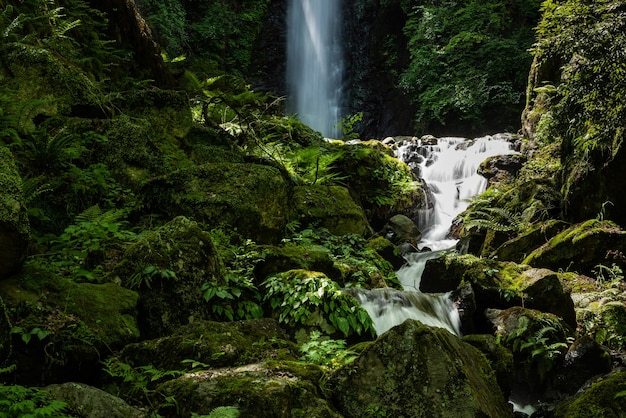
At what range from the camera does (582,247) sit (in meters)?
7.96

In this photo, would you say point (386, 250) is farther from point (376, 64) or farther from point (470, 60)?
point (376, 64)

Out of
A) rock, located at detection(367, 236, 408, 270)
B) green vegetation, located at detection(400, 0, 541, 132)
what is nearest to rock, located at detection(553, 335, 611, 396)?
rock, located at detection(367, 236, 408, 270)

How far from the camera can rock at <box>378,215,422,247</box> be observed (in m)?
11.1

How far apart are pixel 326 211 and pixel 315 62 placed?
809 inches

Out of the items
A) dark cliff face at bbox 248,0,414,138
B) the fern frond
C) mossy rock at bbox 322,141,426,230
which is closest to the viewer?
the fern frond

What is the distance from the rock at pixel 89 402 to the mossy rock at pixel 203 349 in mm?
536

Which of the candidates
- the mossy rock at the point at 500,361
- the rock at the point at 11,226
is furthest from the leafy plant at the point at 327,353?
the rock at the point at 11,226

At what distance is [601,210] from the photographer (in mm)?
8391

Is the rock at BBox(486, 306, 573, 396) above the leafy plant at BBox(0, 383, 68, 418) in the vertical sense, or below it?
below

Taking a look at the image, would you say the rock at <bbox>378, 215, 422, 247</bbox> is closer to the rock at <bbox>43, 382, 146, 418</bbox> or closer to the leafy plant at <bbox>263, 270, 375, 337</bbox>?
the leafy plant at <bbox>263, 270, 375, 337</bbox>

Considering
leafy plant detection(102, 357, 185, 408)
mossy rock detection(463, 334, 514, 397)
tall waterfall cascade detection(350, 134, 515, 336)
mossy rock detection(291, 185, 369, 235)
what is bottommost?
tall waterfall cascade detection(350, 134, 515, 336)

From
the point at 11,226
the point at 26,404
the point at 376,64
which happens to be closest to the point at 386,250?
the point at 11,226

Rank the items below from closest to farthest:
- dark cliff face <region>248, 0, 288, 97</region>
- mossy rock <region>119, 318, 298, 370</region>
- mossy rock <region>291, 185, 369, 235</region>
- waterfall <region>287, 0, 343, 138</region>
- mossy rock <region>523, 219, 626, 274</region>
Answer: mossy rock <region>119, 318, 298, 370</region> < mossy rock <region>523, 219, 626, 274</region> < mossy rock <region>291, 185, 369, 235</region> < dark cliff face <region>248, 0, 288, 97</region> < waterfall <region>287, 0, 343, 138</region>

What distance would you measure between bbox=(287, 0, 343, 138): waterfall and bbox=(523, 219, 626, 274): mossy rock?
700 inches
